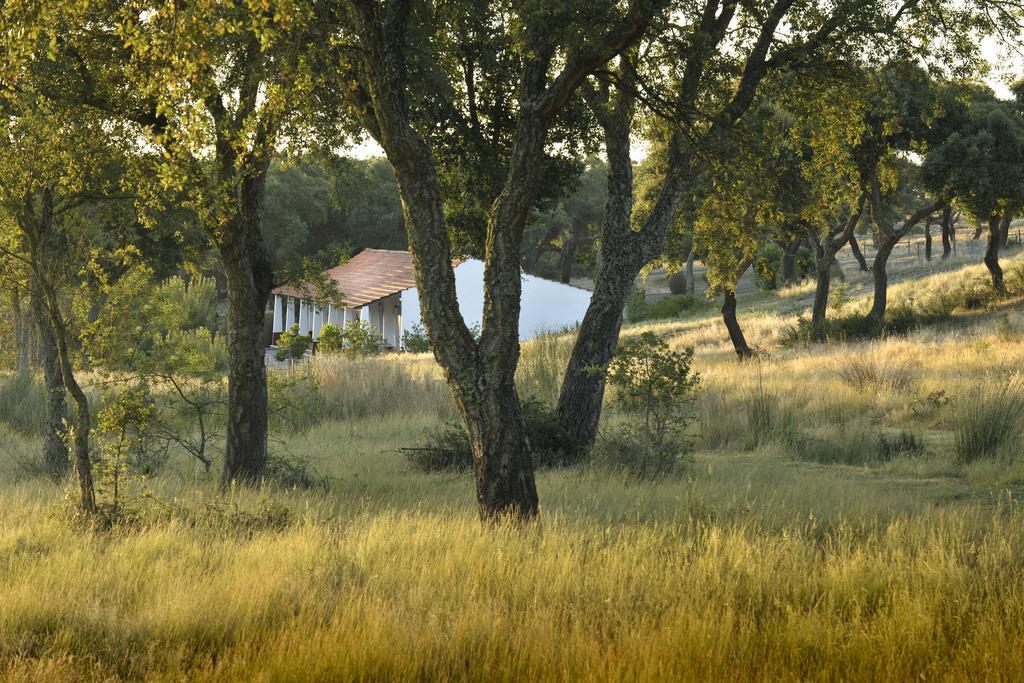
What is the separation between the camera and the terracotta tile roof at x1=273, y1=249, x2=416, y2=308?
47.2m

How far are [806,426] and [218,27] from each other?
38.2 ft

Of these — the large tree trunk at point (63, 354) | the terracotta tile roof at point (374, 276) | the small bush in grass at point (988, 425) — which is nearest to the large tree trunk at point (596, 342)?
the small bush in grass at point (988, 425)

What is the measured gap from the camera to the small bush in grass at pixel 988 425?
1251cm

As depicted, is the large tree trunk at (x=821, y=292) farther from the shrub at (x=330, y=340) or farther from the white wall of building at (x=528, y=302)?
the white wall of building at (x=528, y=302)

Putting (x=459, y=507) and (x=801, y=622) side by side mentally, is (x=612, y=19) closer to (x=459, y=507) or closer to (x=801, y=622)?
(x=459, y=507)

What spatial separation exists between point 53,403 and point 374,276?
37.8m

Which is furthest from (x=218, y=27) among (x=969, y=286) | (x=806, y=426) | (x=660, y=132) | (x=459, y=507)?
(x=969, y=286)

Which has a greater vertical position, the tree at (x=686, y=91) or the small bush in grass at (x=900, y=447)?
the tree at (x=686, y=91)

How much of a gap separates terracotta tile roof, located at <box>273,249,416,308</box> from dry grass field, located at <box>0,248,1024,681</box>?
34.6m

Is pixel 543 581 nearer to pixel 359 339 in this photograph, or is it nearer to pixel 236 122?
pixel 236 122

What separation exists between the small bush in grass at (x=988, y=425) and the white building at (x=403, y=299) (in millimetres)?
32484

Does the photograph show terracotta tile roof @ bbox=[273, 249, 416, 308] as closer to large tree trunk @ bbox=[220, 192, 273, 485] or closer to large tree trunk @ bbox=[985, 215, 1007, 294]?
large tree trunk @ bbox=[985, 215, 1007, 294]

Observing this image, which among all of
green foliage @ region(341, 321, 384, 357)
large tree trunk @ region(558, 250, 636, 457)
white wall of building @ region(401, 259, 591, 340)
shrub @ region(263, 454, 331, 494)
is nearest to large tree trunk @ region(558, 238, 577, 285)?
white wall of building @ region(401, 259, 591, 340)

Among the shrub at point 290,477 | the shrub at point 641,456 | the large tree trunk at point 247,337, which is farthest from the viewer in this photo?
the shrub at point 641,456
